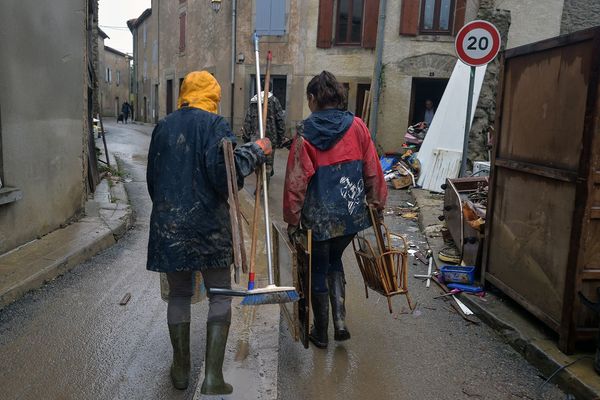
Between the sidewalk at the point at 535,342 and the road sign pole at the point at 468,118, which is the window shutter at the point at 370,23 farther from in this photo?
the sidewalk at the point at 535,342

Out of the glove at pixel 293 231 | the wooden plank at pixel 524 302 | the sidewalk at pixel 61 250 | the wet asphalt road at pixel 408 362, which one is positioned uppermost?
the glove at pixel 293 231

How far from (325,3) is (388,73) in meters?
4.02

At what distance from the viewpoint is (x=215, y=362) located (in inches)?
113

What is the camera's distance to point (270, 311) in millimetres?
4301

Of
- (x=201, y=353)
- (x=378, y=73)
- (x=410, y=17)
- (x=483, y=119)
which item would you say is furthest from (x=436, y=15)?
(x=201, y=353)

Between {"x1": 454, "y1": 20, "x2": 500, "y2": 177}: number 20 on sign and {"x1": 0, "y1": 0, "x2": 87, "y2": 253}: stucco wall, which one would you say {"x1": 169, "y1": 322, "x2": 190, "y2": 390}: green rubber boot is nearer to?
{"x1": 0, "y1": 0, "x2": 87, "y2": 253}: stucco wall

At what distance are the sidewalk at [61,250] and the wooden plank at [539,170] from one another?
13.5ft

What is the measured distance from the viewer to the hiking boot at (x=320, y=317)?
3.59 metres

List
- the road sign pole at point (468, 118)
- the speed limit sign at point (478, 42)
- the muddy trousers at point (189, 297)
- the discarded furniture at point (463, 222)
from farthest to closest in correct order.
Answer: the road sign pole at point (468, 118)
the speed limit sign at point (478, 42)
the discarded furniture at point (463, 222)
the muddy trousers at point (189, 297)

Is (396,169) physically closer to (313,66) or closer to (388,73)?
(388,73)

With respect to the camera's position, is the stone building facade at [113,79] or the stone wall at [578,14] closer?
the stone wall at [578,14]

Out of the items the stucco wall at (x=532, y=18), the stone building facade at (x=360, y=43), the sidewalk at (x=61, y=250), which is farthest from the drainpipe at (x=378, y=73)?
the sidewalk at (x=61, y=250)

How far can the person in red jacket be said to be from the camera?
3.41m

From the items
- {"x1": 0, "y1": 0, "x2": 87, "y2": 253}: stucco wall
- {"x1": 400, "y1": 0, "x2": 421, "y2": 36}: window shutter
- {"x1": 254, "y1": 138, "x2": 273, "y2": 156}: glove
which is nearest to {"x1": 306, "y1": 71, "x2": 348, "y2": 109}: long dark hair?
{"x1": 254, "y1": 138, "x2": 273, "y2": 156}: glove
